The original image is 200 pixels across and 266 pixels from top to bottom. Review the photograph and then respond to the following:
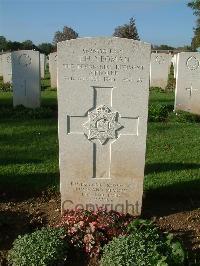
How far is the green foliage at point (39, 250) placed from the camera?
394 centimetres

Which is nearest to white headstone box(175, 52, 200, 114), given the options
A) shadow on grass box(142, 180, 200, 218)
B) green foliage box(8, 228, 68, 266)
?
shadow on grass box(142, 180, 200, 218)

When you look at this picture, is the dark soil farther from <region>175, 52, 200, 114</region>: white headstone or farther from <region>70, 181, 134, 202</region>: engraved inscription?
<region>175, 52, 200, 114</region>: white headstone

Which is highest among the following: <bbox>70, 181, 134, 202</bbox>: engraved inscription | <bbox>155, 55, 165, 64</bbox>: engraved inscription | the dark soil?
<bbox>155, 55, 165, 64</bbox>: engraved inscription

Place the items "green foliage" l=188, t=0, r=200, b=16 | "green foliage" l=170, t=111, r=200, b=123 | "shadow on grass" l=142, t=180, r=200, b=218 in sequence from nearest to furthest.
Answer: "shadow on grass" l=142, t=180, r=200, b=218
"green foliage" l=170, t=111, r=200, b=123
"green foliage" l=188, t=0, r=200, b=16

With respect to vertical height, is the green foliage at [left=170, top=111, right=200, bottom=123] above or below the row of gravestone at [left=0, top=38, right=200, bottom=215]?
below

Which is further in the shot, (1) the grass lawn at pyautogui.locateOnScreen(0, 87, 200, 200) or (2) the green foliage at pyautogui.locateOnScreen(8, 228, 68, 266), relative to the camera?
(1) the grass lawn at pyautogui.locateOnScreen(0, 87, 200, 200)

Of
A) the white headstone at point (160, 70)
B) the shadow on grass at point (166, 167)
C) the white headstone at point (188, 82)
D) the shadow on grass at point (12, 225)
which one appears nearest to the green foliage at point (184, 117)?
the white headstone at point (188, 82)

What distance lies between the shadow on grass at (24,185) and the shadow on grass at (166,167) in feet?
4.92

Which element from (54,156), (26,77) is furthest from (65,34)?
(54,156)

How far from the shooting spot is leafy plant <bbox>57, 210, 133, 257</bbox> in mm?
4258

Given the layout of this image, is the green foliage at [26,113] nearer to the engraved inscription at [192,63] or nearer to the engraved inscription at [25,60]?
the engraved inscription at [25,60]

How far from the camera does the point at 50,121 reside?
10.3 m

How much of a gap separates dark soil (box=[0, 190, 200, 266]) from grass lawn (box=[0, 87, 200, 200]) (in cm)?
23

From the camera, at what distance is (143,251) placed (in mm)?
3928
